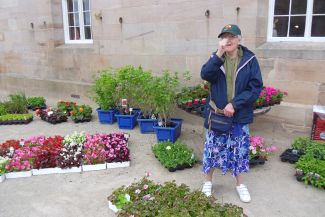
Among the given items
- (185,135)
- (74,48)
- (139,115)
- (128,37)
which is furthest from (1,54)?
(185,135)

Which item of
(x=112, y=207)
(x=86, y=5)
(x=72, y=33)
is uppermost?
(x=86, y=5)

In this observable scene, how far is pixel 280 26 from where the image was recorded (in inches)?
225

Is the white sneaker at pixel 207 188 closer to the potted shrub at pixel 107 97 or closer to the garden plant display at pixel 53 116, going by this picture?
the potted shrub at pixel 107 97

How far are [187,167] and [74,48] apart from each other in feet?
18.3

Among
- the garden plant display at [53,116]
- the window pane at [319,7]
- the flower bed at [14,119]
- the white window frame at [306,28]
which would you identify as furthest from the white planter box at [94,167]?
the window pane at [319,7]

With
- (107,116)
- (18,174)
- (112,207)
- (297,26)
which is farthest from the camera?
(107,116)

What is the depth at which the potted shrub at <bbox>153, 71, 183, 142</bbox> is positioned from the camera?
5.70 m

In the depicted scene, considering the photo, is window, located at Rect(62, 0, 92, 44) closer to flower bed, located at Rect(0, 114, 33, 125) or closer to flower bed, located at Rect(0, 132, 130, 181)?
flower bed, located at Rect(0, 114, 33, 125)

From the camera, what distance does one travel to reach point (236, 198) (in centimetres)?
388

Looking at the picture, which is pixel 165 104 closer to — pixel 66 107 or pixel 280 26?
pixel 280 26

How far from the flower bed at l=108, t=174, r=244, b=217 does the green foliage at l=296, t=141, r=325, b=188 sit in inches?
55.6

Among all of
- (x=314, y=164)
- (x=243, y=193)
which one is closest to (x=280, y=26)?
→ (x=314, y=164)

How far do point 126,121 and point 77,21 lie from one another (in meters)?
4.11

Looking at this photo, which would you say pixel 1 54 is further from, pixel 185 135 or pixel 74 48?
pixel 185 135
